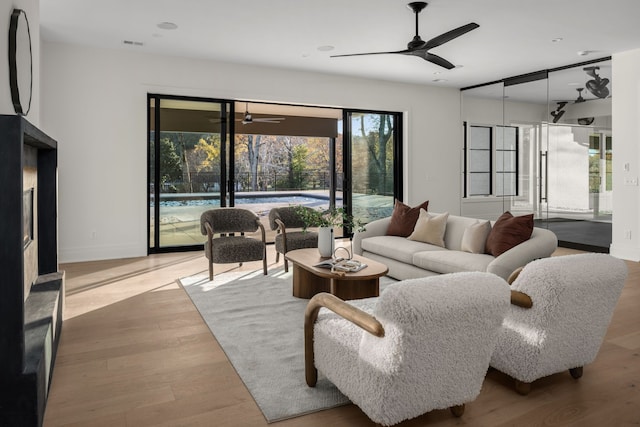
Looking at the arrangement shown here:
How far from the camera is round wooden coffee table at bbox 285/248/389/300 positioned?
3.75 metres

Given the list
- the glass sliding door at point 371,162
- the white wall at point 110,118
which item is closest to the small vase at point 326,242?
the white wall at point 110,118

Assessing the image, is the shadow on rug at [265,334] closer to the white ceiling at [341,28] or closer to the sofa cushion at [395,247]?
the sofa cushion at [395,247]

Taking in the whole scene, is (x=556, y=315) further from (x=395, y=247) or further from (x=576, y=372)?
(x=395, y=247)

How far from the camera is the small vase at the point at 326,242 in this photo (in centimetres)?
445

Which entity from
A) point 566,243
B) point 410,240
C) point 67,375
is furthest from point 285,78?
point 67,375

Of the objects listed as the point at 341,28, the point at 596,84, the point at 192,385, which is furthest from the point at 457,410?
the point at 596,84

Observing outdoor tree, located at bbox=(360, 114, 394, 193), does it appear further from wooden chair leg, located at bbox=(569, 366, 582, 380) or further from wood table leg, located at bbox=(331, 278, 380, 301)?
wooden chair leg, located at bbox=(569, 366, 582, 380)

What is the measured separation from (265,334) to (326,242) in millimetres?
1273

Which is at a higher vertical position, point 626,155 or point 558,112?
point 558,112

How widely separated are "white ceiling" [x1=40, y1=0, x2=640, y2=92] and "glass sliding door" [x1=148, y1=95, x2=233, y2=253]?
779 mm

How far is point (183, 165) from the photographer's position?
6.88 meters

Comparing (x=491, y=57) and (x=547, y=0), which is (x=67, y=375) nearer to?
(x=547, y=0)

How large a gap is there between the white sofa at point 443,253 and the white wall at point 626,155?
120 inches

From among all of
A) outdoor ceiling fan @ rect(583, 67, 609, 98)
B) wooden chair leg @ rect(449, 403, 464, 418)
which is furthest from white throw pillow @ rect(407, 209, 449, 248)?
outdoor ceiling fan @ rect(583, 67, 609, 98)
